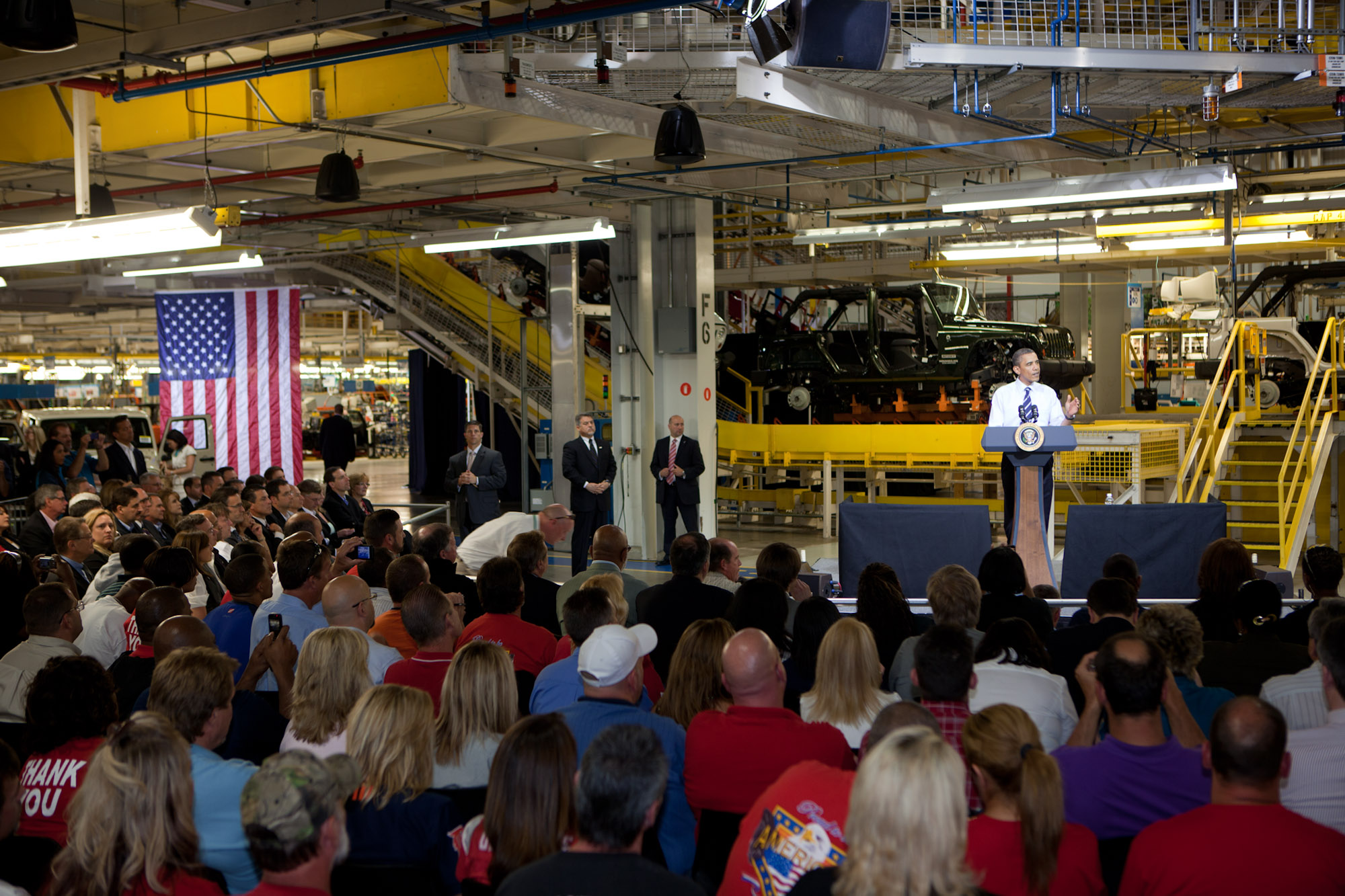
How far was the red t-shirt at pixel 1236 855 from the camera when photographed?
258cm

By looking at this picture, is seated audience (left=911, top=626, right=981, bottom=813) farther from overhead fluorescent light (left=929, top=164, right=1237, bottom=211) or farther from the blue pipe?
overhead fluorescent light (left=929, top=164, right=1237, bottom=211)

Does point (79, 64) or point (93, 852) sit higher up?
point (79, 64)

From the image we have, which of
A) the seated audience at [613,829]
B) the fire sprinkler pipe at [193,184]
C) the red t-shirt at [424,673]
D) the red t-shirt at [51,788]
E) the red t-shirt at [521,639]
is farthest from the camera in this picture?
the fire sprinkler pipe at [193,184]

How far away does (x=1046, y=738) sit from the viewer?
12.5ft

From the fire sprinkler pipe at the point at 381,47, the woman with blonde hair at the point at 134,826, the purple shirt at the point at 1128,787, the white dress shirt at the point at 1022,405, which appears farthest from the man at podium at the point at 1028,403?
the woman with blonde hair at the point at 134,826

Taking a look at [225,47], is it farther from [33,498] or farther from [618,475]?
[618,475]

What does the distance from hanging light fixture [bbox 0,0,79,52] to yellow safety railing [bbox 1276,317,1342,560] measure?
10.0 m

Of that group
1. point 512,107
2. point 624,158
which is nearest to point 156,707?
point 512,107

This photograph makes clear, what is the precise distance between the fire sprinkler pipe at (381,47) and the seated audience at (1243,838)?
163 inches

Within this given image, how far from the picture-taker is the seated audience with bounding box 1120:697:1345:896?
2586mm

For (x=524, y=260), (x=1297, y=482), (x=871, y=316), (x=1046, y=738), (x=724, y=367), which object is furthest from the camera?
(x=524, y=260)

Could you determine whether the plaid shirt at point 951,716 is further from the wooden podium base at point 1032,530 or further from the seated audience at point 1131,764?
the wooden podium base at point 1032,530

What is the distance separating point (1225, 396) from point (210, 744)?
10.9 metres

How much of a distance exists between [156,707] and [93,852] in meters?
0.83
